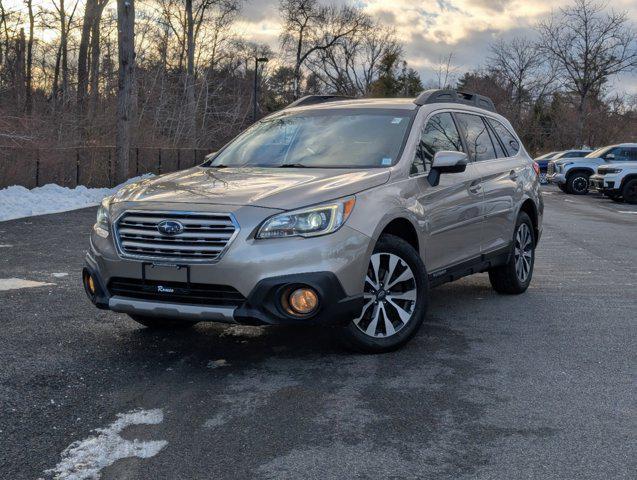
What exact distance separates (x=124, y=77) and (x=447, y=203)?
19445 millimetres

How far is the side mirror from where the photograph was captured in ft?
18.6

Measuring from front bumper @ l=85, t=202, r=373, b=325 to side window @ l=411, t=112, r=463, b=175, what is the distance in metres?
1.31

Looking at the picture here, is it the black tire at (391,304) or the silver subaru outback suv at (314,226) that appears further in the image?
the black tire at (391,304)

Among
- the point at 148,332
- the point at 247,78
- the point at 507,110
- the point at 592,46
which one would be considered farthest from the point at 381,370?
the point at 507,110

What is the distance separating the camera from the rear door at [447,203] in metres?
5.76

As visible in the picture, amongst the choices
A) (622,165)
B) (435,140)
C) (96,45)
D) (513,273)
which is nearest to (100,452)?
(435,140)

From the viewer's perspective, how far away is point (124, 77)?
2352 cm

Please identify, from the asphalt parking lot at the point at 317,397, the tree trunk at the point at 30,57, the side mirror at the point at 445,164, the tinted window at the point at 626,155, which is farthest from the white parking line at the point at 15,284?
the tree trunk at the point at 30,57

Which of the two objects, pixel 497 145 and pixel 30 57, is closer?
pixel 497 145

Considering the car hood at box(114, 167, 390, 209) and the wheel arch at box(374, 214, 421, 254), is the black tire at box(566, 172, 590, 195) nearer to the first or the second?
the wheel arch at box(374, 214, 421, 254)

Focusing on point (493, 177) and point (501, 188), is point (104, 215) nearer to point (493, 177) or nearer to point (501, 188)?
point (493, 177)

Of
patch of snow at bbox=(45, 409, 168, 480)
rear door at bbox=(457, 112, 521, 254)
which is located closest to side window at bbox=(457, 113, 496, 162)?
rear door at bbox=(457, 112, 521, 254)

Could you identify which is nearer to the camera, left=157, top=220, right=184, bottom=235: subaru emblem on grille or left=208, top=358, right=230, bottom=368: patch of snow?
left=157, top=220, right=184, bottom=235: subaru emblem on grille

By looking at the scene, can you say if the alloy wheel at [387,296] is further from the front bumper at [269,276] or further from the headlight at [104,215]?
the headlight at [104,215]
